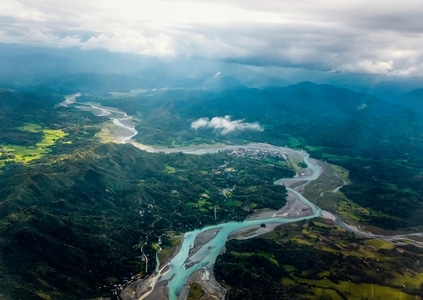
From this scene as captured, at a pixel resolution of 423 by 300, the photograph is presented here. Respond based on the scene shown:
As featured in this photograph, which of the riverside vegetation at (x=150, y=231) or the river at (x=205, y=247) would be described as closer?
the riverside vegetation at (x=150, y=231)

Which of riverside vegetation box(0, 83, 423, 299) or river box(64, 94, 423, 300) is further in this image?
river box(64, 94, 423, 300)

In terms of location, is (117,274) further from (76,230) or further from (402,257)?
(402,257)

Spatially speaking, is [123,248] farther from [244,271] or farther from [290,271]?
[290,271]

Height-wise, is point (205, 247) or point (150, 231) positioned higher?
point (150, 231)

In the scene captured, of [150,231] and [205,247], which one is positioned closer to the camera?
[205,247]

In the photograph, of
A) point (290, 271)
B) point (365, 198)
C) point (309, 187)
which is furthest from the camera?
point (309, 187)

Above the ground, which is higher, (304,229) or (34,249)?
(34,249)

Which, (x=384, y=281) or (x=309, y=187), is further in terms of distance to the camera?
(x=309, y=187)

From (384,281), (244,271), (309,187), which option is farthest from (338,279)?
(309,187)

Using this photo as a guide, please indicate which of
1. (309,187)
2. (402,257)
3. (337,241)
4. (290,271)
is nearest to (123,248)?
(290,271)

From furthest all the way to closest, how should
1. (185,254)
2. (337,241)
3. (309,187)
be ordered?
1. (309,187)
2. (337,241)
3. (185,254)
